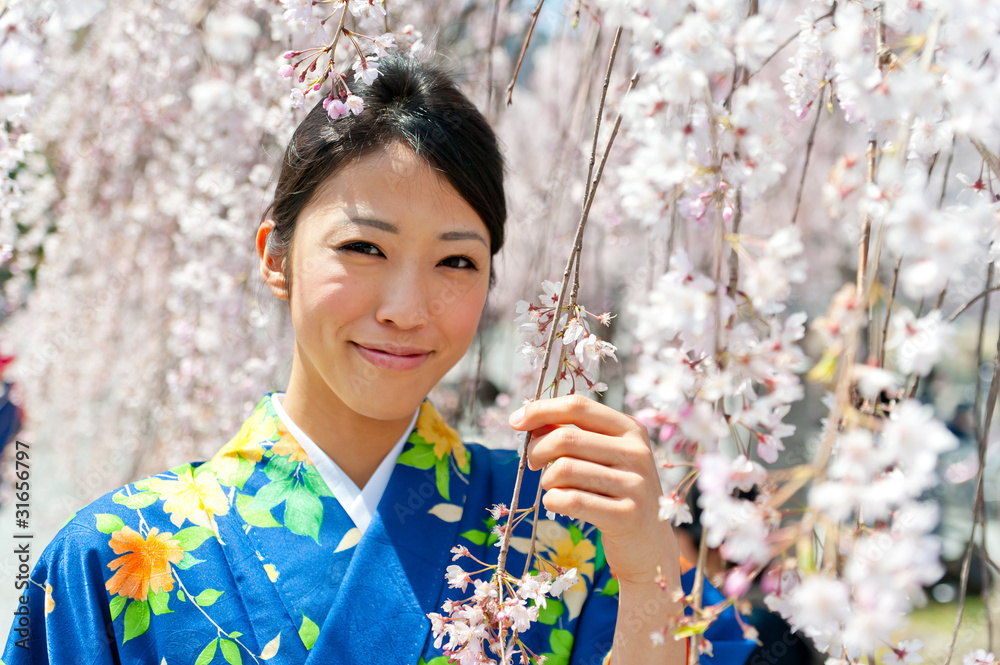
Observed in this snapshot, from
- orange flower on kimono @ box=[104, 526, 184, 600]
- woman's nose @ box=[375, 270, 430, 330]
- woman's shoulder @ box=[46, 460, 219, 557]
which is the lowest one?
orange flower on kimono @ box=[104, 526, 184, 600]

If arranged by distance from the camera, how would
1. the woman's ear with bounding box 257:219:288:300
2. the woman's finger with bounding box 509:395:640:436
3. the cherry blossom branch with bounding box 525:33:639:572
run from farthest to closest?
the woman's ear with bounding box 257:219:288:300
the woman's finger with bounding box 509:395:640:436
the cherry blossom branch with bounding box 525:33:639:572

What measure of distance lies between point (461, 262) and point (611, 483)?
0.45m

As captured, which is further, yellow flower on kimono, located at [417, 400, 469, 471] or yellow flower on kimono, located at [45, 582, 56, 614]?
yellow flower on kimono, located at [417, 400, 469, 471]

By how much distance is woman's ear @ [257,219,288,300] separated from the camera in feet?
3.84

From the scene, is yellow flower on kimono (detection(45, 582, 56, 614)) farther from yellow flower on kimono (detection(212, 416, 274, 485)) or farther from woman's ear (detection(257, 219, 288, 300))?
woman's ear (detection(257, 219, 288, 300))

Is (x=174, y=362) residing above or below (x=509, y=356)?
below

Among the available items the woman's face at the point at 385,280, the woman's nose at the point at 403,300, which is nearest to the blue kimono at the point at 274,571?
the woman's face at the point at 385,280

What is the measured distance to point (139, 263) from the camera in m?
2.95

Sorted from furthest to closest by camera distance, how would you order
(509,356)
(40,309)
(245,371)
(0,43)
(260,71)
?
(509,356) < (40,309) < (245,371) < (260,71) < (0,43)

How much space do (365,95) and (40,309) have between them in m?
3.40

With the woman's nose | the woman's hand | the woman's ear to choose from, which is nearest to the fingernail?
the woman's hand

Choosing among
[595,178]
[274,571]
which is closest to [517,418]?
[595,178]

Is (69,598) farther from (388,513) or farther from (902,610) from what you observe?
(902,610)

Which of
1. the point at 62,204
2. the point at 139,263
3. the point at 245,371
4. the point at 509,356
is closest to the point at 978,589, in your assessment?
the point at 509,356
